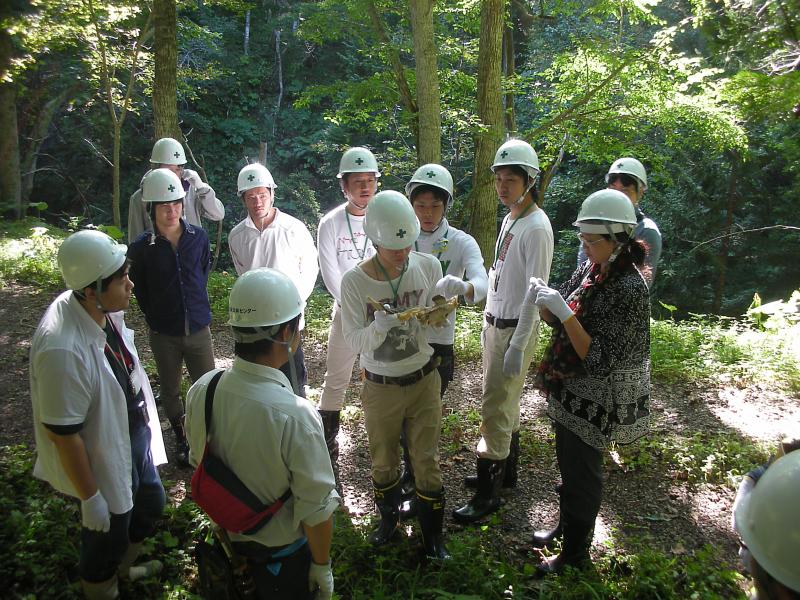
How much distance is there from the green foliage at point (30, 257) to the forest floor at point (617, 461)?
323 centimetres

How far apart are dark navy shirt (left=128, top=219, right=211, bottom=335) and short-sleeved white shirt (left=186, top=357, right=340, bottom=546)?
7.28 ft

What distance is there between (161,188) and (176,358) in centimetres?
132

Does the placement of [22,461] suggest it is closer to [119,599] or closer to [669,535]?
[119,599]

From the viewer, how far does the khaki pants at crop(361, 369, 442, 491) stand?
3.00 meters

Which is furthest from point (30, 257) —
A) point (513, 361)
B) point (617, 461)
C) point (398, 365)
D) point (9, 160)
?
point (617, 461)

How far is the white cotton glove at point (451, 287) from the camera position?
3.06 meters

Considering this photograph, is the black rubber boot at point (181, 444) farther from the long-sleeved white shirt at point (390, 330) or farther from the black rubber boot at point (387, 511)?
the long-sleeved white shirt at point (390, 330)

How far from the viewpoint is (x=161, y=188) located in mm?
3861

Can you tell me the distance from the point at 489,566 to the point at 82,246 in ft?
9.29

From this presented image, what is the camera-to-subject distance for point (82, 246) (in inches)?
97.1

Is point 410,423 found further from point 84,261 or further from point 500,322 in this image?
point 84,261

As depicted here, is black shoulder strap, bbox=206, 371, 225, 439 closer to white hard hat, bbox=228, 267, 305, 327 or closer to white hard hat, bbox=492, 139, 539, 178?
white hard hat, bbox=228, 267, 305, 327

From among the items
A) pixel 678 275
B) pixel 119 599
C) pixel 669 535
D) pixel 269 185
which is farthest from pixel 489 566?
pixel 678 275

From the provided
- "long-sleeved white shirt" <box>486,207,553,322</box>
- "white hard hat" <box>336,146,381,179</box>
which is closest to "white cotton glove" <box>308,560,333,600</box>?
"long-sleeved white shirt" <box>486,207,553,322</box>
